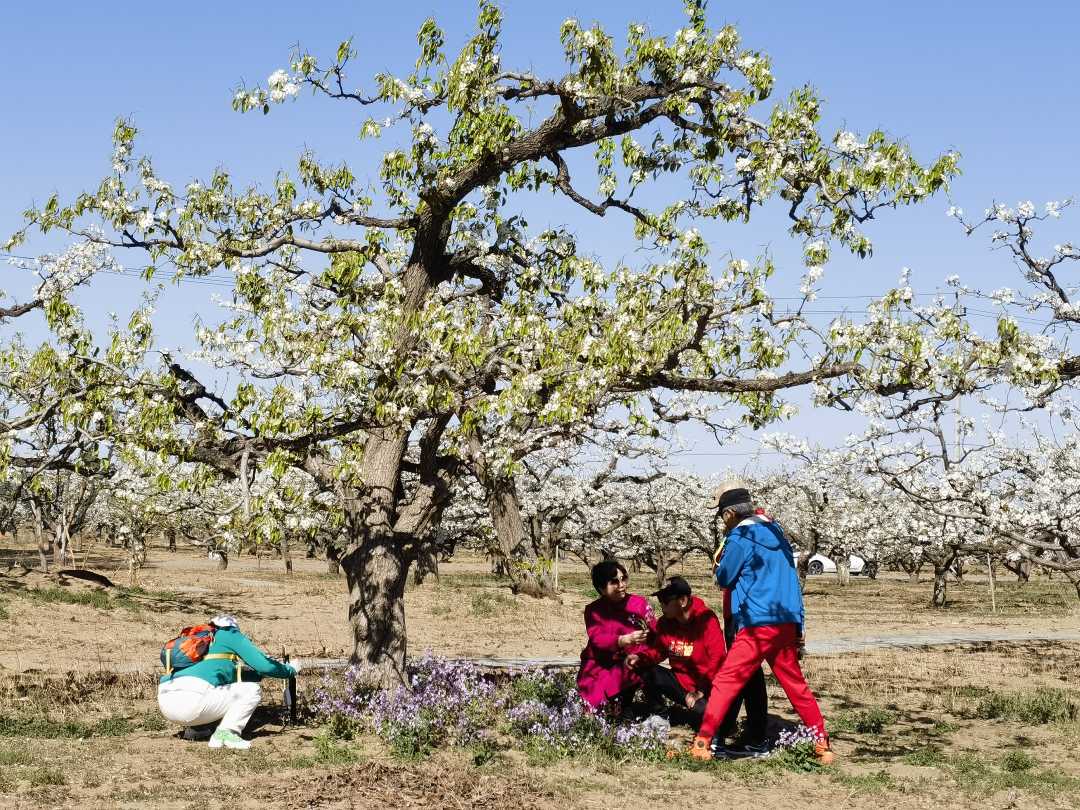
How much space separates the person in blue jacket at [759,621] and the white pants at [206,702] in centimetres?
375

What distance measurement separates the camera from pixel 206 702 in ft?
28.0

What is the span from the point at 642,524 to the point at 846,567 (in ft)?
46.3

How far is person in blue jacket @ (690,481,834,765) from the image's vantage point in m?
8.02

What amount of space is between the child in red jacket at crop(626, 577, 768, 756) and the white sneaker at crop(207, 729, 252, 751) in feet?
10.9

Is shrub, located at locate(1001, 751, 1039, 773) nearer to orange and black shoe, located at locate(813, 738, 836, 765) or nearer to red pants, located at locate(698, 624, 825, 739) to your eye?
orange and black shoe, located at locate(813, 738, 836, 765)

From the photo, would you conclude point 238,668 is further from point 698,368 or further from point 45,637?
point 45,637

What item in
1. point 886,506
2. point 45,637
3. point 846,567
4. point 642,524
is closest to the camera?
point 45,637

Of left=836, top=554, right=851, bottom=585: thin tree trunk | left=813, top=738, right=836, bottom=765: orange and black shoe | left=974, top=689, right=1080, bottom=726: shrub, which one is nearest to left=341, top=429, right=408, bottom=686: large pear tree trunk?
left=813, top=738, right=836, bottom=765: orange and black shoe

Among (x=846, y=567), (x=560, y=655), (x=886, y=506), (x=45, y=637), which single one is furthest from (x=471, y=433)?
(x=846, y=567)

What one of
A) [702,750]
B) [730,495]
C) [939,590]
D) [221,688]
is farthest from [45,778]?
[939,590]

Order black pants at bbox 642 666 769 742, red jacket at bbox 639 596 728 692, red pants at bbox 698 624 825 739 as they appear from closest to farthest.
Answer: red pants at bbox 698 624 825 739
black pants at bbox 642 666 769 742
red jacket at bbox 639 596 728 692

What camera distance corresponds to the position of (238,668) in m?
8.72

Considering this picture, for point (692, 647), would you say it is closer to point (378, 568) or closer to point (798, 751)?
point (798, 751)

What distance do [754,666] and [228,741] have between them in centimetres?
433
